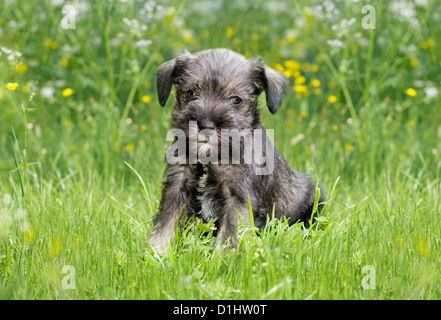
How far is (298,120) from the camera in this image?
629cm

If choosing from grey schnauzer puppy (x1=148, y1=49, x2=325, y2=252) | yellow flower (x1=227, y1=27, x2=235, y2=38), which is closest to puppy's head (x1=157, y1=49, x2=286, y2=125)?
grey schnauzer puppy (x1=148, y1=49, x2=325, y2=252)

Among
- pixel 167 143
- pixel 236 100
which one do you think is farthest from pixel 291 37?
pixel 236 100

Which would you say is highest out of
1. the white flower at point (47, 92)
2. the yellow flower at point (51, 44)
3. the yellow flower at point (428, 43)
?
the yellow flower at point (51, 44)

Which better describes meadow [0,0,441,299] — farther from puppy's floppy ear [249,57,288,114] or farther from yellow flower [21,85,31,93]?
puppy's floppy ear [249,57,288,114]

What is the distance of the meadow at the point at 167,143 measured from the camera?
9.62 ft

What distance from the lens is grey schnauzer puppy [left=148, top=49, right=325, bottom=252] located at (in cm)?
331

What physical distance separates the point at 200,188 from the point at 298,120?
118 inches

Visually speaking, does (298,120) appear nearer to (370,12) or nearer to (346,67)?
(346,67)

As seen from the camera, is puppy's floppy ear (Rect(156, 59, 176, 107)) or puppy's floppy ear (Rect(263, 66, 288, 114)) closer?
puppy's floppy ear (Rect(263, 66, 288, 114))

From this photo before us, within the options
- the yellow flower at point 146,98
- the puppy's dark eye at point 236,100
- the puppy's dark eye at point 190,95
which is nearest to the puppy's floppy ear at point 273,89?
the puppy's dark eye at point 236,100

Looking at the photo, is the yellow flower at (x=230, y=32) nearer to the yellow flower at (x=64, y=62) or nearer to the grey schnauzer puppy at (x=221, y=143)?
the yellow flower at (x=64, y=62)
